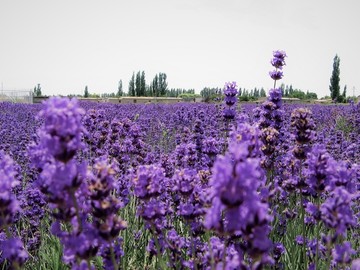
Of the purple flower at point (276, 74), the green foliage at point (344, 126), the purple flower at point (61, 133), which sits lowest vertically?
the green foliage at point (344, 126)

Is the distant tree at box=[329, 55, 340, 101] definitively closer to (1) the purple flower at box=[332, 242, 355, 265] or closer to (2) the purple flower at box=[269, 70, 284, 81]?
(2) the purple flower at box=[269, 70, 284, 81]

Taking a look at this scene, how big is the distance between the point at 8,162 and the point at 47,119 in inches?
18.2

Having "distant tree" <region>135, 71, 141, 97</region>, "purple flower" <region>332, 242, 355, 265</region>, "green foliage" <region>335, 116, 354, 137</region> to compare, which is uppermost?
"distant tree" <region>135, 71, 141, 97</region>

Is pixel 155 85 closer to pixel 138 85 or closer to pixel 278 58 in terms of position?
pixel 138 85

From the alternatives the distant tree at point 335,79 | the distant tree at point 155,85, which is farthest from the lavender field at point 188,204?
the distant tree at point 155,85

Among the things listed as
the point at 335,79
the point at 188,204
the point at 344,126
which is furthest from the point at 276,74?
the point at 335,79

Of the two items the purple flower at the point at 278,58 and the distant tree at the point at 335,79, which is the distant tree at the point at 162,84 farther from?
the purple flower at the point at 278,58

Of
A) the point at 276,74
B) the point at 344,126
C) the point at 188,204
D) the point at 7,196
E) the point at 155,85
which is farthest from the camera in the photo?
the point at 155,85

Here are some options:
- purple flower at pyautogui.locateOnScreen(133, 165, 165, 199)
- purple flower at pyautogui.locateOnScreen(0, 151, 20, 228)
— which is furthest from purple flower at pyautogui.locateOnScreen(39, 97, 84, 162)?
purple flower at pyautogui.locateOnScreen(133, 165, 165, 199)

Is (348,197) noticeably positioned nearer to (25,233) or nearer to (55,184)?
(55,184)

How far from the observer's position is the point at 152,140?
35.0 feet

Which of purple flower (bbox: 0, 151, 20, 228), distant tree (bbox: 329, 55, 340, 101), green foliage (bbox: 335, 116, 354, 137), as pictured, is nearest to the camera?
purple flower (bbox: 0, 151, 20, 228)

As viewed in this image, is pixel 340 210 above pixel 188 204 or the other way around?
above

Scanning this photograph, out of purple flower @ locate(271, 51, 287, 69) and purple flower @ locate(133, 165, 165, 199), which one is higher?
purple flower @ locate(271, 51, 287, 69)
